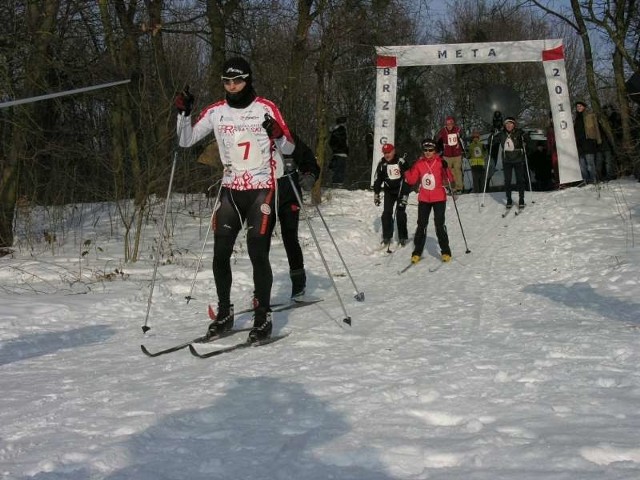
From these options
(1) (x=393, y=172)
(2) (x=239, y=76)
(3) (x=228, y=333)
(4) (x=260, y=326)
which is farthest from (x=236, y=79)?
(1) (x=393, y=172)

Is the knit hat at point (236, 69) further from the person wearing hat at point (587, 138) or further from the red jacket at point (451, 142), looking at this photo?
the person wearing hat at point (587, 138)

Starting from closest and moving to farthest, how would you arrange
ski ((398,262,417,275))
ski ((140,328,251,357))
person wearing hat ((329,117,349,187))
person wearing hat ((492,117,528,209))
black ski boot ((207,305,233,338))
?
ski ((140,328,251,357))
black ski boot ((207,305,233,338))
ski ((398,262,417,275))
person wearing hat ((492,117,528,209))
person wearing hat ((329,117,349,187))

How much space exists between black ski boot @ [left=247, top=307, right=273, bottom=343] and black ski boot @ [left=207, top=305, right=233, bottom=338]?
31 centimetres

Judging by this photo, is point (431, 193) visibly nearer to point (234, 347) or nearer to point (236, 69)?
point (236, 69)

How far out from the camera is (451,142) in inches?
637

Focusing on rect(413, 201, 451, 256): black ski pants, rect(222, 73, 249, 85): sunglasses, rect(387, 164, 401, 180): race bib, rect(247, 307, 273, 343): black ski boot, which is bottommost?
rect(247, 307, 273, 343): black ski boot

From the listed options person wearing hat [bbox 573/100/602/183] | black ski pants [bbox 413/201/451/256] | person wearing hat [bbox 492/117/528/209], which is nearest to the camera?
black ski pants [bbox 413/201/451/256]

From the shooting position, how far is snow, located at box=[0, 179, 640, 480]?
2.64 m

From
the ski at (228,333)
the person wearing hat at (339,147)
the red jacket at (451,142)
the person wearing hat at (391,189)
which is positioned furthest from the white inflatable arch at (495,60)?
the ski at (228,333)

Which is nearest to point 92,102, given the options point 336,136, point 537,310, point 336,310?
point 336,136

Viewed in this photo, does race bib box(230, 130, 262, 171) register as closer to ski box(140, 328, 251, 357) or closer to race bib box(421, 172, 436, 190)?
ski box(140, 328, 251, 357)

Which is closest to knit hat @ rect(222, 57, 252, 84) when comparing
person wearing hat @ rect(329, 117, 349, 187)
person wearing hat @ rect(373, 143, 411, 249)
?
person wearing hat @ rect(373, 143, 411, 249)

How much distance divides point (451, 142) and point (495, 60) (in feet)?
7.22

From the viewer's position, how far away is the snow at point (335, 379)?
8.66 ft
